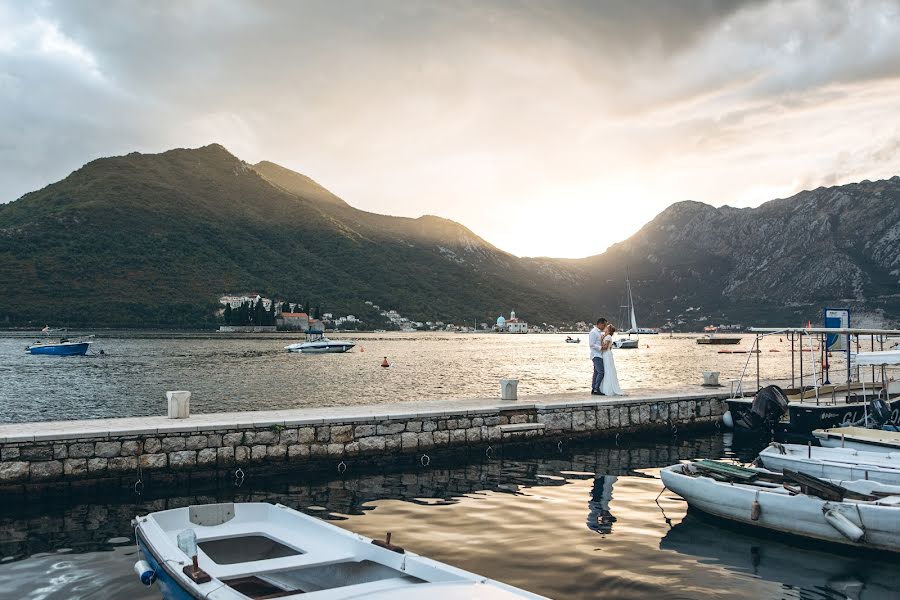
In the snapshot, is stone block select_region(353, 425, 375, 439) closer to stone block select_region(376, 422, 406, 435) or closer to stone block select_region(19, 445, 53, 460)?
stone block select_region(376, 422, 406, 435)

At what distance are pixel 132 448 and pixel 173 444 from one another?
30.3 inches

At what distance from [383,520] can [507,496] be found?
293 centimetres

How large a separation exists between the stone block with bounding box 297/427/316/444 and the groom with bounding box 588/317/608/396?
957 cm

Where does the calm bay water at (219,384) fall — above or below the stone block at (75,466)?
below

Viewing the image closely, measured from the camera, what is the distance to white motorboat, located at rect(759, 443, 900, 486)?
11.8 m

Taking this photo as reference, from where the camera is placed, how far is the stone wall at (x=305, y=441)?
39.7ft

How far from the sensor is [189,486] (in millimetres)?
13008

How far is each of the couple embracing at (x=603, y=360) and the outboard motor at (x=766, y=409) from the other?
13.3 feet

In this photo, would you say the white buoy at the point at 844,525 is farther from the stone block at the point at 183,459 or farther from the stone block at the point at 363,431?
the stone block at the point at 183,459

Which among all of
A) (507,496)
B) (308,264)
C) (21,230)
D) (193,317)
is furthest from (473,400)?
(308,264)

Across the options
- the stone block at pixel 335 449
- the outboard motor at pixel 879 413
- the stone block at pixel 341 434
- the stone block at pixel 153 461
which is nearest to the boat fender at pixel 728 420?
the outboard motor at pixel 879 413

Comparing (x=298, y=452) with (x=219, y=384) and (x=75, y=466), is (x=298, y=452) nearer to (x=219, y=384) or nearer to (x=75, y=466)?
(x=75, y=466)

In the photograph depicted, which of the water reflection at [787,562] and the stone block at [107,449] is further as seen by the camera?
the stone block at [107,449]

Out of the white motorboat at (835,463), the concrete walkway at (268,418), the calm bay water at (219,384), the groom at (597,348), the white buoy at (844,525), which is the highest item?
the groom at (597,348)
